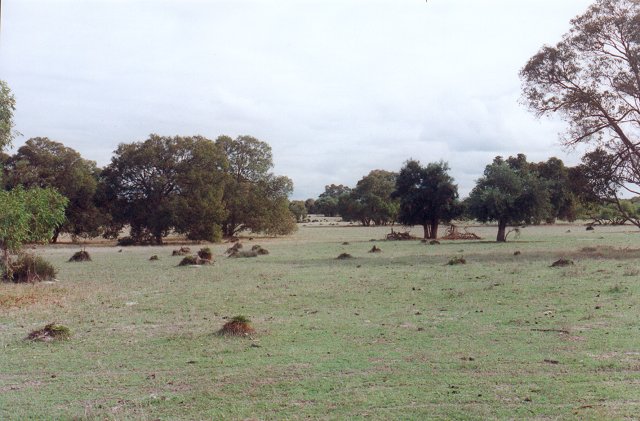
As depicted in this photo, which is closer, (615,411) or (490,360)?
(615,411)

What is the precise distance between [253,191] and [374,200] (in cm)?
3930

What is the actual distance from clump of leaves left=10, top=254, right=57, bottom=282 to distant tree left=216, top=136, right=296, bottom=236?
39935 mm

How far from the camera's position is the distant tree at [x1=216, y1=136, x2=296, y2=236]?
2511 inches

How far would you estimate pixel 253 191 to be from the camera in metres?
65.4

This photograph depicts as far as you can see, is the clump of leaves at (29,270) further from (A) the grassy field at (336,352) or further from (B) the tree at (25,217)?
(A) the grassy field at (336,352)

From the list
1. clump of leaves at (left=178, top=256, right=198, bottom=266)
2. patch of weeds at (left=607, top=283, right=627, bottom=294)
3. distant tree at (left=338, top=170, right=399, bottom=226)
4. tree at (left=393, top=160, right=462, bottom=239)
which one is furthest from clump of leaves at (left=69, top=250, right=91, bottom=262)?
distant tree at (left=338, top=170, right=399, bottom=226)

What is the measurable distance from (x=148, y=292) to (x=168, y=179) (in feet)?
134

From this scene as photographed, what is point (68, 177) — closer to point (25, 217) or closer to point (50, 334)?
point (25, 217)

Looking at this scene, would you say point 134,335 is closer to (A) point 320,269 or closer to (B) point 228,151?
(A) point 320,269

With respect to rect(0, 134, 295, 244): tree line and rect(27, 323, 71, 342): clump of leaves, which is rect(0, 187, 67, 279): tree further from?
rect(0, 134, 295, 244): tree line

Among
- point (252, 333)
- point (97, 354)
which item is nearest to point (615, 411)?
point (252, 333)

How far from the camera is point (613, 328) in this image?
35.6 ft

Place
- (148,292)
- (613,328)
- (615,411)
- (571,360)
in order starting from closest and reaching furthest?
(615,411) → (571,360) → (613,328) → (148,292)

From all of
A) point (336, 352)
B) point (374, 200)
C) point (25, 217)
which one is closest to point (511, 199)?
point (25, 217)
